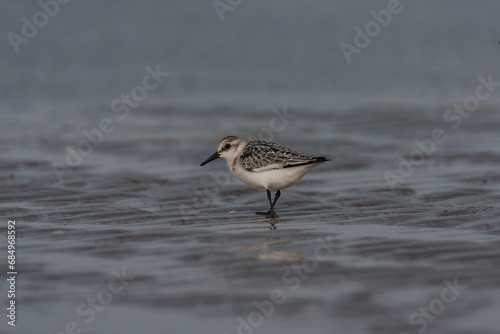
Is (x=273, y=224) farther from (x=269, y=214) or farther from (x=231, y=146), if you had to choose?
(x=231, y=146)

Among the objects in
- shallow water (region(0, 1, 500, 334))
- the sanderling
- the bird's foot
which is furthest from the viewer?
the sanderling

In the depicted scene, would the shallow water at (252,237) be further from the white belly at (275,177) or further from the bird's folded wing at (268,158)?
the bird's folded wing at (268,158)

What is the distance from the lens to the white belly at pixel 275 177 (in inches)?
391

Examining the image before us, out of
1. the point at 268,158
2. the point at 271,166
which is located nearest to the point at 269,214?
the point at 271,166

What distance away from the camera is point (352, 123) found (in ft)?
51.6

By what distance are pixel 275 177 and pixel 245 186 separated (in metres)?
1.70

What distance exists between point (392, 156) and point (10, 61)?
11762mm

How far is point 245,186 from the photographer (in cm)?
1162

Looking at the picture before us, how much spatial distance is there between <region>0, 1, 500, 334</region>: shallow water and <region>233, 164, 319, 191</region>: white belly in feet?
1.22

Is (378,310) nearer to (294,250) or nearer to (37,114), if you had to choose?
(294,250)

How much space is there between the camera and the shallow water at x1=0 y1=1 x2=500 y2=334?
633 cm

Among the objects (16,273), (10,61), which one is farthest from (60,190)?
(10,61)

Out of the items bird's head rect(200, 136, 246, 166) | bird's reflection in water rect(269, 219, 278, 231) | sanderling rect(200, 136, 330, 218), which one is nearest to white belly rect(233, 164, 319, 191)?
sanderling rect(200, 136, 330, 218)

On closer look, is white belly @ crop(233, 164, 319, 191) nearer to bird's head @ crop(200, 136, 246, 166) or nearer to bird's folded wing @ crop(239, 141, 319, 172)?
bird's folded wing @ crop(239, 141, 319, 172)
